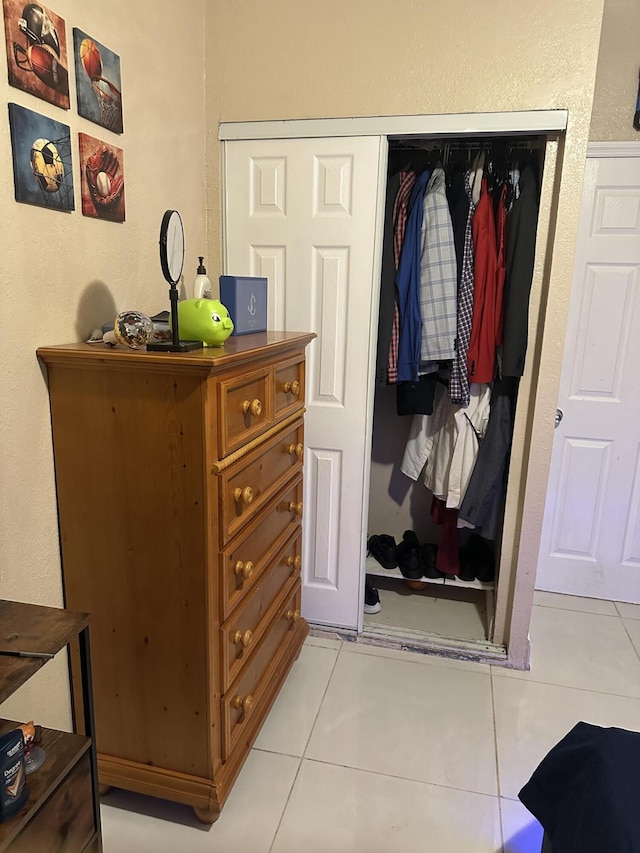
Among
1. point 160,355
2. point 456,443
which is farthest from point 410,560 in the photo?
point 160,355

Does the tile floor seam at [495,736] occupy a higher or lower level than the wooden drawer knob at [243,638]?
lower

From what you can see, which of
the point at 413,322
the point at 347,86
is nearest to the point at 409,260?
the point at 413,322

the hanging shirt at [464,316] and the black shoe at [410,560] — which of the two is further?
the black shoe at [410,560]

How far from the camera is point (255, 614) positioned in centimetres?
Result: 175

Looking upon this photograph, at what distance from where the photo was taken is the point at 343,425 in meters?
2.30

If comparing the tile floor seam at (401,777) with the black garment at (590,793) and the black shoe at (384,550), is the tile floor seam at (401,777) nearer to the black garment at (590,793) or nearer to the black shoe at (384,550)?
the black garment at (590,793)

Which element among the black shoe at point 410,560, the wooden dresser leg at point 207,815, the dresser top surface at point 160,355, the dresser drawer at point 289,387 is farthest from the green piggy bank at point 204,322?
the black shoe at point 410,560

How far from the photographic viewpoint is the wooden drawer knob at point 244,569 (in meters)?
1.55

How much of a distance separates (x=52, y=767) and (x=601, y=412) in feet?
8.35

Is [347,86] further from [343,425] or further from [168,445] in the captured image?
[168,445]

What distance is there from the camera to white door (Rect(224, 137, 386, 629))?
212cm

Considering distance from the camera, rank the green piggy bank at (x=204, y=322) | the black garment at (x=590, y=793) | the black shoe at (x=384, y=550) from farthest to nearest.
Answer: the black shoe at (x=384, y=550)
the green piggy bank at (x=204, y=322)
the black garment at (x=590, y=793)

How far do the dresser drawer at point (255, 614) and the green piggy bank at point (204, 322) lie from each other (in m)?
0.72

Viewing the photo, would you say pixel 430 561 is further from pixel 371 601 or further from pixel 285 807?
pixel 285 807
